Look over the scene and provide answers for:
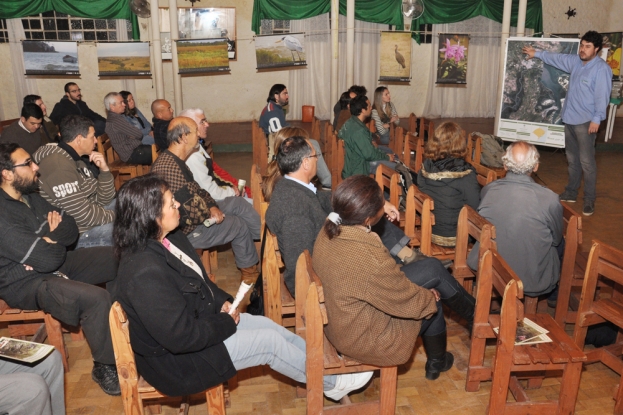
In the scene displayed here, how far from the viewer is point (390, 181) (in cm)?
413

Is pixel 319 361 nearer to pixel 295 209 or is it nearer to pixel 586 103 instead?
pixel 295 209

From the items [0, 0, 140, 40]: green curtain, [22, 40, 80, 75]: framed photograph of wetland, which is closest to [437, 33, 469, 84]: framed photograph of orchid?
[0, 0, 140, 40]: green curtain

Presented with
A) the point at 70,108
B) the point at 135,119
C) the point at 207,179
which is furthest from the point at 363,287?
the point at 70,108

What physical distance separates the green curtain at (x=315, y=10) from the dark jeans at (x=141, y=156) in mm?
5378

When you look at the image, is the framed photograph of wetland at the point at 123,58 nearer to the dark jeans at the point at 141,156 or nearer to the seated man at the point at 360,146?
the dark jeans at the point at 141,156

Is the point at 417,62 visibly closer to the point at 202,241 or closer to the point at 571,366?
the point at 202,241

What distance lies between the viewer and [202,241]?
3961 mm

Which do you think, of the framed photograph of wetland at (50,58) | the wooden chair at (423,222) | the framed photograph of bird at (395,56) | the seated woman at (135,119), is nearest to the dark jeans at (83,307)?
the wooden chair at (423,222)

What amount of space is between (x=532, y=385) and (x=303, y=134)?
89.2 inches

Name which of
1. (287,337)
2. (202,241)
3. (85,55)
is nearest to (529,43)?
(202,241)

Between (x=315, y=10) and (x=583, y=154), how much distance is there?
653cm

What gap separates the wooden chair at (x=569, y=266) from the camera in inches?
125

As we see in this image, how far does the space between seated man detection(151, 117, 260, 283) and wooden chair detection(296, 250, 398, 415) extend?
4.50 feet

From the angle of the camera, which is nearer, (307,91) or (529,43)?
(529,43)
